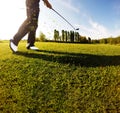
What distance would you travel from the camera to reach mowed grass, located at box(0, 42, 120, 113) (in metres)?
6.86

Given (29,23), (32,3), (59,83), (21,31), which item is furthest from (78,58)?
(32,3)

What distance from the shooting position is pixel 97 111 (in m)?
6.73

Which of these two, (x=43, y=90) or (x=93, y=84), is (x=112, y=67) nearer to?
(x=93, y=84)

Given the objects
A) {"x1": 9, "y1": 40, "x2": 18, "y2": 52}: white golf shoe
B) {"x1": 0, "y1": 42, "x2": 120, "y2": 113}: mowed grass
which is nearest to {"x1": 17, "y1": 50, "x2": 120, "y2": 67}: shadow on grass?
{"x1": 0, "y1": 42, "x2": 120, "y2": 113}: mowed grass

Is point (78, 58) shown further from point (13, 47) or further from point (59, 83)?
point (13, 47)

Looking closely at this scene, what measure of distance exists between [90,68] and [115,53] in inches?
93.9

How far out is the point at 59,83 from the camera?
25.8 ft

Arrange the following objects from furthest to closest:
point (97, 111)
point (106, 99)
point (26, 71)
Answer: point (26, 71) → point (106, 99) → point (97, 111)

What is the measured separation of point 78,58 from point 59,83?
6.50ft

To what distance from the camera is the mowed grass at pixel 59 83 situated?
22.5 ft

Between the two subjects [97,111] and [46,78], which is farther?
[46,78]

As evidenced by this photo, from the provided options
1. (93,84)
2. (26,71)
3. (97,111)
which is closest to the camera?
(97,111)

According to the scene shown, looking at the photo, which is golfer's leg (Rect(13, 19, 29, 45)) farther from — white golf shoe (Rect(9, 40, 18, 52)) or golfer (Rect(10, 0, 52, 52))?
white golf shoe (Rect(9, 40, 18, 52))

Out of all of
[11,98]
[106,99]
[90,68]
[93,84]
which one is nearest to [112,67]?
[90,68]
